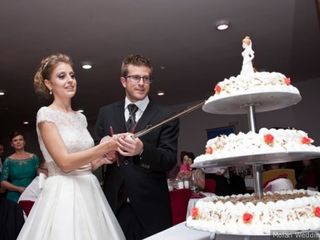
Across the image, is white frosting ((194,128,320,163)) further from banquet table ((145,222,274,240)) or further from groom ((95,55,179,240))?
groom ((95,55,179,240))

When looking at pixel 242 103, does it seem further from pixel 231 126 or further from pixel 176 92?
pixel 231 126

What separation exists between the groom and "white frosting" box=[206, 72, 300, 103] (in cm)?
41

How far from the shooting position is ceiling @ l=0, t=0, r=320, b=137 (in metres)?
4.17

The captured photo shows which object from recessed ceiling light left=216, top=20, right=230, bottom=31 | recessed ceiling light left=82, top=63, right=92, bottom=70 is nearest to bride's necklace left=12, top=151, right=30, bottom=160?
recessed ceiling light left=82, top=63, right=92, bottom=70

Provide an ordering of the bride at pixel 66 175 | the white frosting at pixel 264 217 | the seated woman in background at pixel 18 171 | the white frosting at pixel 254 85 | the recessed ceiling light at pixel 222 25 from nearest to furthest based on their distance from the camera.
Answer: the white frosting at pixel 264 217 < the white frosting at pixel 254 85 < the bride at pixel 66 175 < the seated woman in background at pixel 18 171 < the recessed ceiling light at pixel 222 25

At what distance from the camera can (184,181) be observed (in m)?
4.07

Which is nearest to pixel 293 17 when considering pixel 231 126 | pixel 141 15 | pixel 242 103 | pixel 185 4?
pixel 185 4

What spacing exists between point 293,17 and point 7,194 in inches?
154

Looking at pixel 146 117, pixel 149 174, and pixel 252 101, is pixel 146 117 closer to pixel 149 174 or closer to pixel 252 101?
pixel 149 174

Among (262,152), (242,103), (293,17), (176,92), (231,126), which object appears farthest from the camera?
(231,126)

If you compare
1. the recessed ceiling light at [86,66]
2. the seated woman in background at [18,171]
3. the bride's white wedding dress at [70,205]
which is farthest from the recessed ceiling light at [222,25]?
the bride's white wedding dress at [70,205]

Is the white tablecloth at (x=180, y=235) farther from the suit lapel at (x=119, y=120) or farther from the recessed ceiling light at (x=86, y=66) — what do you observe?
the recessed ceiling light at (x=86, y=66)

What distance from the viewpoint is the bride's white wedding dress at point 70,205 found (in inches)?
63.3

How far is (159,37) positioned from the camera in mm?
5078
